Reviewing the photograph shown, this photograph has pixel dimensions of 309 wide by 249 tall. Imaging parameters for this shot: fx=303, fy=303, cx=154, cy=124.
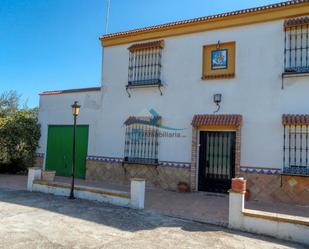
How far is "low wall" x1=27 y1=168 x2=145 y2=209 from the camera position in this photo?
851 cm

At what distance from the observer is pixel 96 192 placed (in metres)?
9.39

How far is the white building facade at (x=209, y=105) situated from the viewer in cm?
986

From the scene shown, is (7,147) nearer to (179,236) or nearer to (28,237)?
(28,237)

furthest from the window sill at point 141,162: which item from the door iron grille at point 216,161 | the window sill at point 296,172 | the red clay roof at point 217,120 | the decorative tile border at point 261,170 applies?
the window sill at point 296,172

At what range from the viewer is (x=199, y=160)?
37.1 feet

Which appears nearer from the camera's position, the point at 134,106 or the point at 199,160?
the point at 199,160

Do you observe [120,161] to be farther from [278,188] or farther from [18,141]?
[278,188]

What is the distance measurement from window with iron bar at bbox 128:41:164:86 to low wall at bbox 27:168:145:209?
494cm

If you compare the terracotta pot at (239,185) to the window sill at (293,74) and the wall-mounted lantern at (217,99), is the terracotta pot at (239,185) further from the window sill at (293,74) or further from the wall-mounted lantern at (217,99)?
the window sill at (293,74)

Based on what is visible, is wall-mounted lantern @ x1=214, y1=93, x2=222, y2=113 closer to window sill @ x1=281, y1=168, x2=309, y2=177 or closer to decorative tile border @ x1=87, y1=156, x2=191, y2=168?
decorative tile border @ x1=87, y1=156, x2=191, y2=168

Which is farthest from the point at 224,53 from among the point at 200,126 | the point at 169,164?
the point at 169,164

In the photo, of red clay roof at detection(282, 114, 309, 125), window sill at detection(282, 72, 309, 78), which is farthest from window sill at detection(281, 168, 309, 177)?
window sill at detection(282, 72, 309, 78)

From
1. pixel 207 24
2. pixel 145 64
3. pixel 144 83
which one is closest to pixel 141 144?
pixel 144 83

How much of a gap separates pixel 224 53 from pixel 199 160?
13.3 feet
